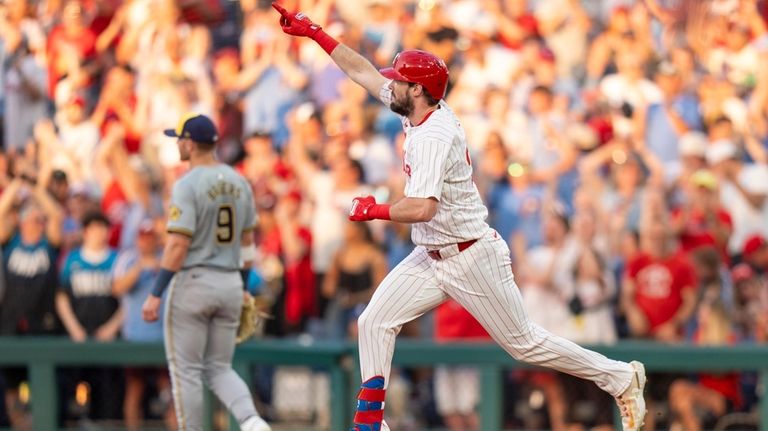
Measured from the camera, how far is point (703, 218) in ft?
34.5

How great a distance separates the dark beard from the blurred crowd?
3740 mm

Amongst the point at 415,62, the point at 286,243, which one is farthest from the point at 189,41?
the point at 415,62

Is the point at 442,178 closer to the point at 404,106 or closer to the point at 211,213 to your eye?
the point at 404,106

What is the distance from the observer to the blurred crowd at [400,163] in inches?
392

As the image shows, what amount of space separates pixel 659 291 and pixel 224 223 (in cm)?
385

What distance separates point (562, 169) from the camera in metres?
11.3

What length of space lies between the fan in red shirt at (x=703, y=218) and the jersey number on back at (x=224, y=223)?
13.7 feet

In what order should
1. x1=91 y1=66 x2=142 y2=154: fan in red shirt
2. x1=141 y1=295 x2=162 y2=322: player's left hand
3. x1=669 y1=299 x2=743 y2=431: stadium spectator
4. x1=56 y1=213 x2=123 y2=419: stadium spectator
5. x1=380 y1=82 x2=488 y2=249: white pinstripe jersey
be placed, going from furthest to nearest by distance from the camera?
1. x1=91 y1=66 x2=142 y2=154: fan in red shirt
2. x1=56 y1=213 x2=123 y2=419: stadium spectator
3. x1=669 y1=299 x2=743 y2=431: stadium spectator
4. x1=141 y1=295 x2=162 y2=322: player's left hand
5. x1=380 y1=82 x2=488 y2=249: white pinstripe jersey

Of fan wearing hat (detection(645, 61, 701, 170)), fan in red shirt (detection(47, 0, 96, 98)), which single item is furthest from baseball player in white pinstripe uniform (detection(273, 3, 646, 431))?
fan in red shirt (detection(47, 0, 96, 98))

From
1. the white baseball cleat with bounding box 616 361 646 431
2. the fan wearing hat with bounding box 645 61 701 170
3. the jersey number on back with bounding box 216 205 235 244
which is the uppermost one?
the fan wearing hat with bounding box 645 61 701 170

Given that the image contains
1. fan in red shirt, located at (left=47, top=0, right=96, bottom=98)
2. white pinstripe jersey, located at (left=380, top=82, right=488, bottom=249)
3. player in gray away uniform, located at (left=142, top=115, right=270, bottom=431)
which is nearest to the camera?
white pinstripe jersey, located at (left=380, top=82, right=488, bottom=249)

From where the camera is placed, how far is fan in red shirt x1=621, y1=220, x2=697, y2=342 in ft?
32.5

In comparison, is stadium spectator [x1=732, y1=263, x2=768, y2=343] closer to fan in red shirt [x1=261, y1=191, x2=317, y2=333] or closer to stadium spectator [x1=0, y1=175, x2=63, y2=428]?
fan in red shirt [x1=261, y1=191, x2=317, y2=333]

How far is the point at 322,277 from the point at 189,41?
3.57 m
